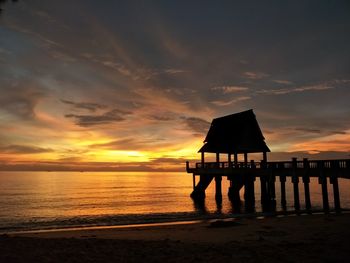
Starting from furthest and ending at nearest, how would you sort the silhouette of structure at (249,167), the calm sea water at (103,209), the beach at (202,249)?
the calm sea water at (103,209), the silhouette of structure at (249,167), the beach at (202,249)

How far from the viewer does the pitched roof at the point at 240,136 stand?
1415 inches

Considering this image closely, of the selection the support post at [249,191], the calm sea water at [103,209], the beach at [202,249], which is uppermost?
the support post at [249,191]

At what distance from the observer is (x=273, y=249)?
37.2 ft

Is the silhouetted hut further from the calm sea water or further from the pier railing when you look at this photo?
the calm sea water

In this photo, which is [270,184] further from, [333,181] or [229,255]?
[229,255]

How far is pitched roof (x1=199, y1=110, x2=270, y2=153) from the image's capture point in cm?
3594

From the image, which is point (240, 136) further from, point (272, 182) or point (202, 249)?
point (202, 249)

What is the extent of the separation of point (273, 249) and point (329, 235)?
4080 millimetres

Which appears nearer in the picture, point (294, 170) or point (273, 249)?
point (273, 249)

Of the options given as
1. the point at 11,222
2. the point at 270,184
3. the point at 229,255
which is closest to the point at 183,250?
the point at 229,255

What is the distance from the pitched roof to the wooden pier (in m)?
1.86

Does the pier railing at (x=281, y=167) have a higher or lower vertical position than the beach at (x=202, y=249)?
higher

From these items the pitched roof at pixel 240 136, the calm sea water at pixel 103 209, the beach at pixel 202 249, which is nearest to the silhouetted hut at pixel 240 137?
the pitched roof at pixel 240 136

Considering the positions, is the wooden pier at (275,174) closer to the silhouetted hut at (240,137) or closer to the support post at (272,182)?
the support post at (272,182)
